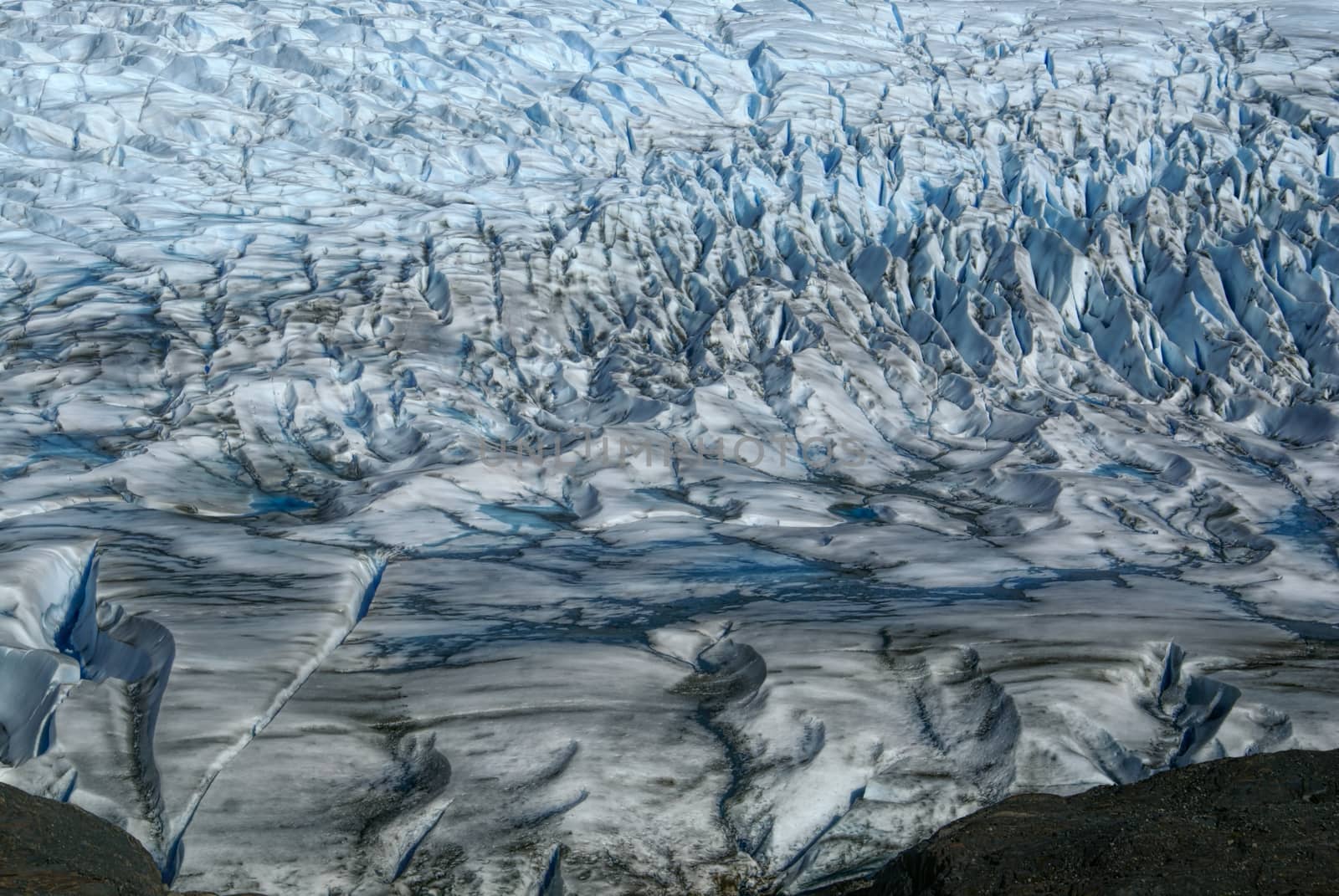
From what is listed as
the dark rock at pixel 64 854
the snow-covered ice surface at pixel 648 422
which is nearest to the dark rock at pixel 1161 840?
the snow-covered ice surface at pixel 648 422

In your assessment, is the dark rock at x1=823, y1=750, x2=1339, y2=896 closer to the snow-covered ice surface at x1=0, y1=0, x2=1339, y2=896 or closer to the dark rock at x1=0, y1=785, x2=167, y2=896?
the snow-covered ice surface at x1=0, y1=0, x2=1339, y2=896

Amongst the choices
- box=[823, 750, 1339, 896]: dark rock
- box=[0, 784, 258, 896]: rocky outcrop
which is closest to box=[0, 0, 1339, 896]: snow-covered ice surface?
box=[0, 784, 258, 896]: rocky outcrop

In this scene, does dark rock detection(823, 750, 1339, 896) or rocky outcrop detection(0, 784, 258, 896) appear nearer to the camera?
dark rock detection(823, 750, 1339, 896)

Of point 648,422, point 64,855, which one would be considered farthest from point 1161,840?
point 648,422

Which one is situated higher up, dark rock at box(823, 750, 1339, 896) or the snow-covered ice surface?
dark rock at box(823, 750, 1339, 896)

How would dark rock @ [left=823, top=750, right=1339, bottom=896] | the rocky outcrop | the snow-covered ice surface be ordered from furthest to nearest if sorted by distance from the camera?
1. the snow-covered ice surface
2. the rocky outcrop
3. dark rock @ [left=823, top=750, right=1339, bottom=896]

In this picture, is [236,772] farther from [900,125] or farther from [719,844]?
[900,125]

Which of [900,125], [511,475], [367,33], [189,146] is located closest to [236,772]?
[511,475]

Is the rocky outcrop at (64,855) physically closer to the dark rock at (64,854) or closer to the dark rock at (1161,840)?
the dark rock at (64,854)
